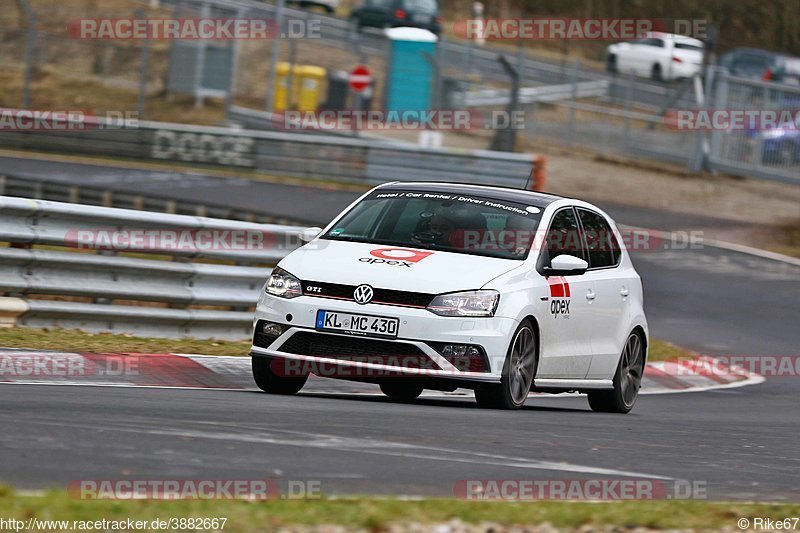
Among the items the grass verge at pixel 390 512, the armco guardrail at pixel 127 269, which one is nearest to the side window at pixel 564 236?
the armco guardrail at pixel 127 269

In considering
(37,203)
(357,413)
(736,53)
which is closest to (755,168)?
(736,53)

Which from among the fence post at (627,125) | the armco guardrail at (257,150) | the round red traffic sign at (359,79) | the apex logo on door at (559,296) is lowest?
the armco guardrail at (257,150)

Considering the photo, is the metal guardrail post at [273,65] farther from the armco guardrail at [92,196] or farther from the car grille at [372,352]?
the car grille at [372,352]

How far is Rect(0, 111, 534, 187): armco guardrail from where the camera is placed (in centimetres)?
3072

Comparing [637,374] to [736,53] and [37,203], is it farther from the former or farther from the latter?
[736,53]

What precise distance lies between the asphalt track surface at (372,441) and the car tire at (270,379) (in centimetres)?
13

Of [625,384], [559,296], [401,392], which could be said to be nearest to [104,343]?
Result: [401,392]

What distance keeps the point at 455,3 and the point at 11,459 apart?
62452 mm

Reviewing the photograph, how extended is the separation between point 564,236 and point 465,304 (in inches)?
65.4

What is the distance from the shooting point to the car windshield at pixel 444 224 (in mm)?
10117

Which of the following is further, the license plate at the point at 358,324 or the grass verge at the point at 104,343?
the grass verge at the point at 104,343

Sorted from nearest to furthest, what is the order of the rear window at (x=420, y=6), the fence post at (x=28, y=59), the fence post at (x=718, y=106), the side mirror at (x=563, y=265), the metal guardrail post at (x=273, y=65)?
the side mirror at (x=563, y=265) → the fence post at (x=28, y=59) → the fence post at (x=718, y=106) → the metal guardrail post at (x=273, y=65) → the rear window at (x=420, y=6)

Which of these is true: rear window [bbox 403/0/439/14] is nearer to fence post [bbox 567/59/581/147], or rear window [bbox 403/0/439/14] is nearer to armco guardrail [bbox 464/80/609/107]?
armco guardrail [bbox 464/80/609/107]

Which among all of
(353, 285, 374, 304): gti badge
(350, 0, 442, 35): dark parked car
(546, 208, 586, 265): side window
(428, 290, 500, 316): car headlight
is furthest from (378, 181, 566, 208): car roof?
(350, 0, 442, 35): dark parked car
